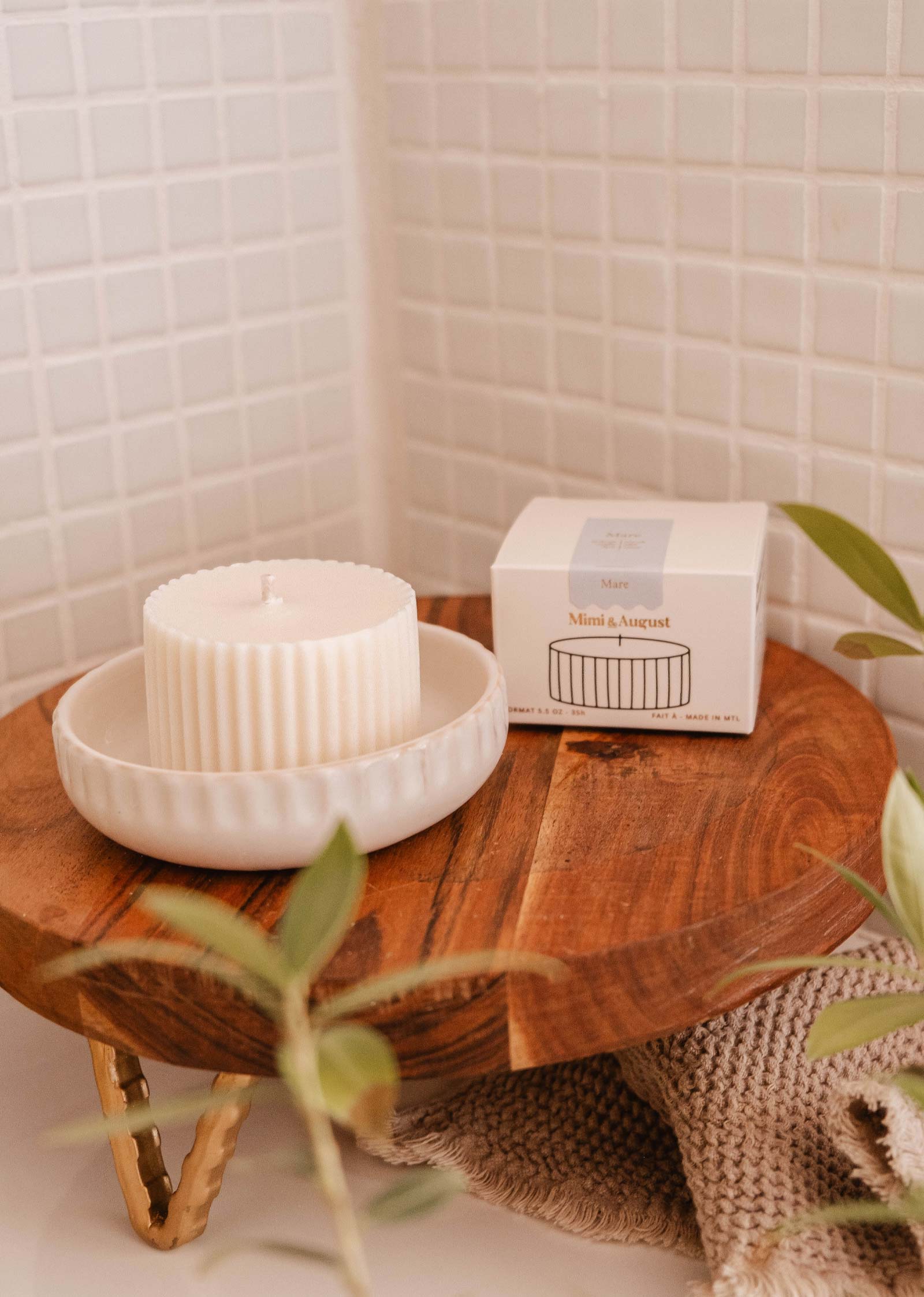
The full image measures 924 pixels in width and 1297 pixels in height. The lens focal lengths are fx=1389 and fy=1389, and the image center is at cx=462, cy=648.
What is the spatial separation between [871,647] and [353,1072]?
1.37ft

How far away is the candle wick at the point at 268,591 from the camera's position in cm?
65

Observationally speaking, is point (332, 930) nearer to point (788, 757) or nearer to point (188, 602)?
point (188, 602)

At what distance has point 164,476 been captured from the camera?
98 centimetres

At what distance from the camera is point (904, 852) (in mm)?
460

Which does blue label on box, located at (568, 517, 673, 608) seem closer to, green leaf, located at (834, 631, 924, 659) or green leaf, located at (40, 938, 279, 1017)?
green leaf, located at (834, 631, 924, 659)

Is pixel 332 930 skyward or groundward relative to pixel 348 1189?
skyward

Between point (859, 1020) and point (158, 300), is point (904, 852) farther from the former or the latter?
point (158, 300)

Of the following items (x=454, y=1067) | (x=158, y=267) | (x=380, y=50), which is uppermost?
(x=380, y=50)

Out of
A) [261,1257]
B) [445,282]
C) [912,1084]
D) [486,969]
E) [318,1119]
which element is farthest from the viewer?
[445,282]

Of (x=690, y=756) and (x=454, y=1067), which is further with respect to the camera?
(x=690, y=756)

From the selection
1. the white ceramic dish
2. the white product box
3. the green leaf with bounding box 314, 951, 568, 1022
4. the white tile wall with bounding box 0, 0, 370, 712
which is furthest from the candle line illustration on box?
the white tile wall with bounding box 0, 0, 370, 712

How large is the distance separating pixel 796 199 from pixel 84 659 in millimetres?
556

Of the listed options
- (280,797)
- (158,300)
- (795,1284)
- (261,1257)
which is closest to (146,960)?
(280,797)

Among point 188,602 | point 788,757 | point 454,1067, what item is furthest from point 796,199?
point 454,1067
